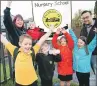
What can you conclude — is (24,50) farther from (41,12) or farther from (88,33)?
(41,12)

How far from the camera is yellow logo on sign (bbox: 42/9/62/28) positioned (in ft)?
15.7

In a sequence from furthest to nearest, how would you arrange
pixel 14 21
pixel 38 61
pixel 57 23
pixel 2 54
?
pixel 2 54 < pixel 57 23 < pixel 14 21 < pixel 38 61

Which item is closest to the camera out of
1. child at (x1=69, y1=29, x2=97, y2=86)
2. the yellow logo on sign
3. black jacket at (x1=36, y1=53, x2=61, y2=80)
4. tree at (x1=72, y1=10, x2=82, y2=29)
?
black jacket at (x1=36, y1=53, x2=61, y2=80)

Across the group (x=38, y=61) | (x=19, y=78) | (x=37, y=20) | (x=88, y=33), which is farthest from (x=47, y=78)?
(x=37, y=20)

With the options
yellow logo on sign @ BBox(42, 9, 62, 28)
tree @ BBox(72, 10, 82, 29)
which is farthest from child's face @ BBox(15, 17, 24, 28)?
tree @ BBox(72, 10, 82, 29)

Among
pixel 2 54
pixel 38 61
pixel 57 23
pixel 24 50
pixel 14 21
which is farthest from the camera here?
pixel 2 54

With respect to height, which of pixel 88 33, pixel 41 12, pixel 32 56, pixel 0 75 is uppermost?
pixel 41 12

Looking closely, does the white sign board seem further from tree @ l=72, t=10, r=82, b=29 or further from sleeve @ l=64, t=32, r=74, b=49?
sleeve @ l=64, t=32, r=74, b=49

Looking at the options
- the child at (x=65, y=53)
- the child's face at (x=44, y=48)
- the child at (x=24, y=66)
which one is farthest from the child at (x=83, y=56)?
the child at (x=24, y=66)

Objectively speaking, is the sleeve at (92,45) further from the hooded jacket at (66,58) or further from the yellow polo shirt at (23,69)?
the yellow polo shirt at (23,69)

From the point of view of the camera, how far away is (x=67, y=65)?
13.8ft

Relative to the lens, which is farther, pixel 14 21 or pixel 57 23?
pixel 57 23

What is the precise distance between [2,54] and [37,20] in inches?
43.7

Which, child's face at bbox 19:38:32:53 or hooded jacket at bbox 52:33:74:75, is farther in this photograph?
hooded jacket at bbox 52:33:74:75
